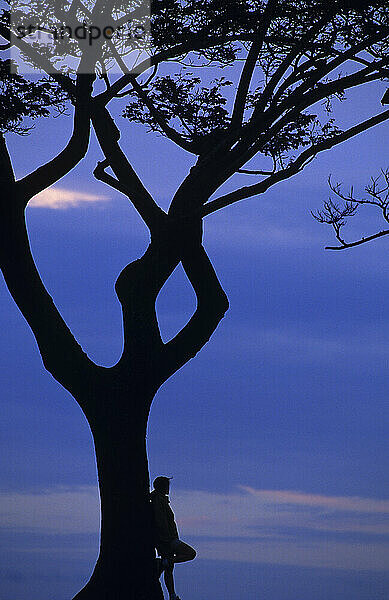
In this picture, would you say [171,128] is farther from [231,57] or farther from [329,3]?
[329,3]

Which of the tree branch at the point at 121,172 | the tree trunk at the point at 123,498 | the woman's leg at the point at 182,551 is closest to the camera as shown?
the tree trunk at the point at 123,498

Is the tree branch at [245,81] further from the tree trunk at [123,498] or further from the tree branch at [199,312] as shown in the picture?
the tree trunk at [123,498]

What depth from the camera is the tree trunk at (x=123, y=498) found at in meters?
13.1

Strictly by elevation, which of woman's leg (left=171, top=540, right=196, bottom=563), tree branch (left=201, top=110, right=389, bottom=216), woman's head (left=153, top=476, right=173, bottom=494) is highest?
tree branch (left=201, top=110, right=389, bottom=216)

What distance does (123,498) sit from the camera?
43.9ft

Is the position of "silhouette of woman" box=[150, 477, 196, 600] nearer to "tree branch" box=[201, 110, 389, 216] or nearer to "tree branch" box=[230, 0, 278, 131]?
"tree branch" box=[201, 110, 389, 216]

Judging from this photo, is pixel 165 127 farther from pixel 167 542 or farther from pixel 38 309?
pixel 167 542

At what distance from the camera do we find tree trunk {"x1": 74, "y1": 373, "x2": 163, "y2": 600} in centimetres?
1310

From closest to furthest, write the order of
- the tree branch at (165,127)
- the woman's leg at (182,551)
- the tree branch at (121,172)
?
the woman's leg at (182,551) < the tree branch at (121,172) < the tree branch at (165,127)

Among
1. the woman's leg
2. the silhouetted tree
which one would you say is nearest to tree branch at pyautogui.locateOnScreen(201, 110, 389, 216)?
the silhouetted tree

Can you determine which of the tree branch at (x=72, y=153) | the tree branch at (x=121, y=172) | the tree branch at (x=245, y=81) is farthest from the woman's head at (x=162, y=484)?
the tree branch at (x=245, y=81)

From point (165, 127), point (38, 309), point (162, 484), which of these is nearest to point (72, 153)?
point (165, 127)

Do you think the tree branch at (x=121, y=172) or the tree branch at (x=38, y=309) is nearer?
the tree branch at (x=38, y=309)

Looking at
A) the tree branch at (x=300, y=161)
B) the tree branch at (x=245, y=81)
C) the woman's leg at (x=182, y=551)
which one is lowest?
the woman's leg at (x=182, y=551)
